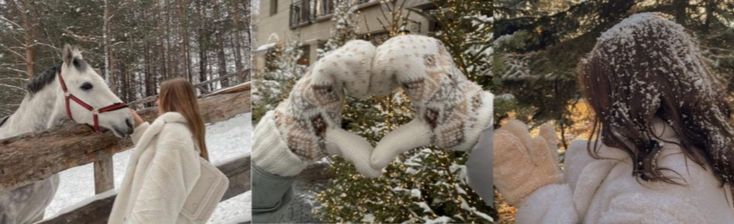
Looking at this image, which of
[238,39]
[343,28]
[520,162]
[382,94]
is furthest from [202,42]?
[520,162]

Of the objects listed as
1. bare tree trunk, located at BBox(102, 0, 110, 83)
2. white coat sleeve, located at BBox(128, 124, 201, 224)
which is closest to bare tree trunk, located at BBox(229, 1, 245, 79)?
white coat sleeve, located at BBox(128, 124, 201, 224)

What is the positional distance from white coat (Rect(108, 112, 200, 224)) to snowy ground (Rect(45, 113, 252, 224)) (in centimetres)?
6

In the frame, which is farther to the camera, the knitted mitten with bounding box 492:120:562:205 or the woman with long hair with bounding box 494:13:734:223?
the knitted mitten with bounding box 492:120:562:205

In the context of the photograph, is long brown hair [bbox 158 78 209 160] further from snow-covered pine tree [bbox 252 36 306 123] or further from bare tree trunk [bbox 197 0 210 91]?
snow-covered pine tree [bbox 252 36 306 123]

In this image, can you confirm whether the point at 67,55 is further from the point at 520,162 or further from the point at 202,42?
the point at 520,162

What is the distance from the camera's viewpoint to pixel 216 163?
1.88 m

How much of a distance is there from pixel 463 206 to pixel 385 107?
301 millimetres

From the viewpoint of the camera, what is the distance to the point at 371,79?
5.19ft

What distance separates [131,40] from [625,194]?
1.33 metres

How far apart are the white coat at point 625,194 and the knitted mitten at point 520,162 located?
3 cm

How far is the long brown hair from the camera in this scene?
6.02 feet

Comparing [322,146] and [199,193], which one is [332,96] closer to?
[322,146]

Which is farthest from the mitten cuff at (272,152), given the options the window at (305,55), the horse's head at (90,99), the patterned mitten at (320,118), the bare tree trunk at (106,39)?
the bare tree trunk at (106,39)

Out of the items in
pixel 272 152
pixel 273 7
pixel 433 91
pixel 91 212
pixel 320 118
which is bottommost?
pixel 91 212
